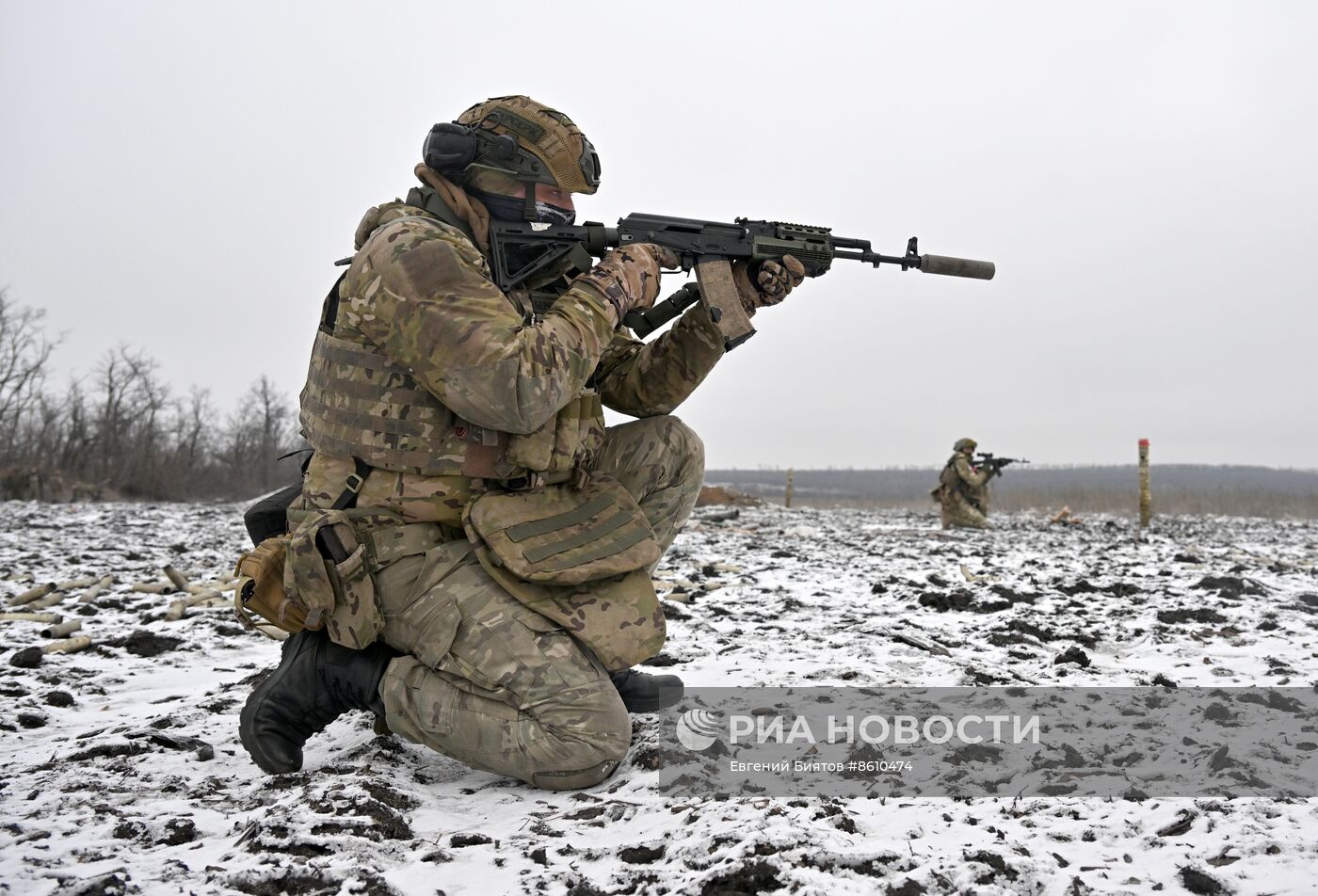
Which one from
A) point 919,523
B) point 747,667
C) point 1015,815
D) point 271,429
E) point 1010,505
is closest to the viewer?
point 1015,815

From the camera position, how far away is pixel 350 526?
2.64 m

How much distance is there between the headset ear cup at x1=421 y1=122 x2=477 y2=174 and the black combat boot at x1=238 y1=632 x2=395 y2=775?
66.1 inches

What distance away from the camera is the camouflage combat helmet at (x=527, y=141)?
120 inches

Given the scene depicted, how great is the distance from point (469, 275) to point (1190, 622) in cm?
421

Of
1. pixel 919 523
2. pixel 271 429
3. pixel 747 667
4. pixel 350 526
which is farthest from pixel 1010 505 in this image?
pixel 271 429

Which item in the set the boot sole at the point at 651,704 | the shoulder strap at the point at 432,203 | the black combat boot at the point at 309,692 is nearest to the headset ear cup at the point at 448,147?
the shoulder strap at the point at 432,203

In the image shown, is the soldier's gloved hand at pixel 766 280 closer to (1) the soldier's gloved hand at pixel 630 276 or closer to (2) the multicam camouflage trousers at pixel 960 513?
(1) the soldier's gloved hand at pixel 630 276

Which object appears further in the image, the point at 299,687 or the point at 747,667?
the point at 747,667

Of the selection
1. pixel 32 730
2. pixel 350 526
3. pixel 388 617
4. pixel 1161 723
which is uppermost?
pixel 350 526

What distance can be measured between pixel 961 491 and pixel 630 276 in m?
12.0

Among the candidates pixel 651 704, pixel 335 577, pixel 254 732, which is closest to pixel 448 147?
pixel 335 577

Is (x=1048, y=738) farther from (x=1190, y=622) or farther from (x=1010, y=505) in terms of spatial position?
(x=1010, y=505)

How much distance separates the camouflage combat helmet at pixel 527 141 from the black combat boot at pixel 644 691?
6.25 ft

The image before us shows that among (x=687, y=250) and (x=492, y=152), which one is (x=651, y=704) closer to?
(x=687, y=250)
